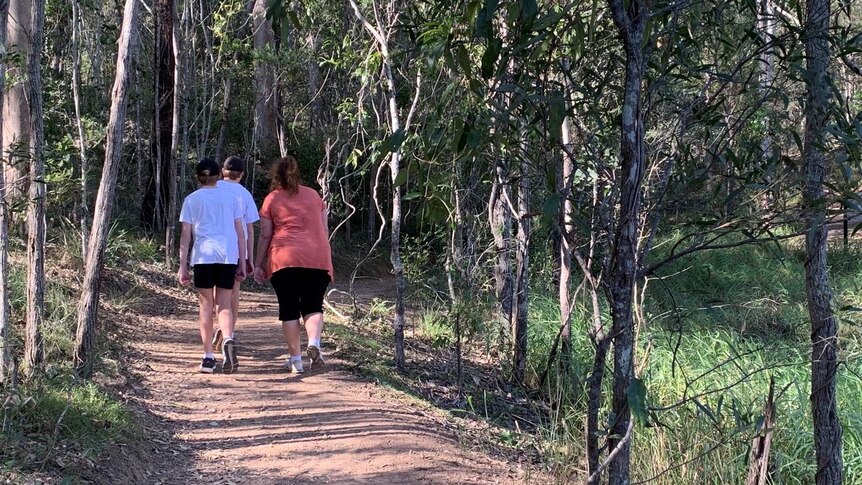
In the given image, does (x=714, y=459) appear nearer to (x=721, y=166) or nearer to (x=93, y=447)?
(x=721, y=166)

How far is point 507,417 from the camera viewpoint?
7168 millimetres

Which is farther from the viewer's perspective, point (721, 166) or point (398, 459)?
point (398, 459)

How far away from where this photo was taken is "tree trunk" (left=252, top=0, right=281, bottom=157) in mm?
14235

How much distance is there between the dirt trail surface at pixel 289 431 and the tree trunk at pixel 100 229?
569 mm

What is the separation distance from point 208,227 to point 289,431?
182 centimetres

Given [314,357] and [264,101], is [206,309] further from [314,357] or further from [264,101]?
[264,101]

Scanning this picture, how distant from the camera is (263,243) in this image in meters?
6.53

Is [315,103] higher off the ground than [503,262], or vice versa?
[315,103]

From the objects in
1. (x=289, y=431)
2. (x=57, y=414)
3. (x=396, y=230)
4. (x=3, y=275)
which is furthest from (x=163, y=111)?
(x=57, y=414)

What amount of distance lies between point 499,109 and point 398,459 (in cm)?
295

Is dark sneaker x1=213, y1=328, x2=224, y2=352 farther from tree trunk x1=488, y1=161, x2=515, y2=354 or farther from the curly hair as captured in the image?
tree trunk x1=488, y1=161, x2=515, y2=354

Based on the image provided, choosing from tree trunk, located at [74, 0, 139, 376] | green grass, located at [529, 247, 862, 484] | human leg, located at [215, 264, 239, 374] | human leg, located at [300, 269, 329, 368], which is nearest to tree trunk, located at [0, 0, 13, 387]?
tree trunk, located at [74, 0, 139, 376]

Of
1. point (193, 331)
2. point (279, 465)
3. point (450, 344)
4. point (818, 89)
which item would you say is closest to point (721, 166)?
point (818, 89)

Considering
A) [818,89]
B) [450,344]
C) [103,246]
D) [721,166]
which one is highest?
[818,89]
